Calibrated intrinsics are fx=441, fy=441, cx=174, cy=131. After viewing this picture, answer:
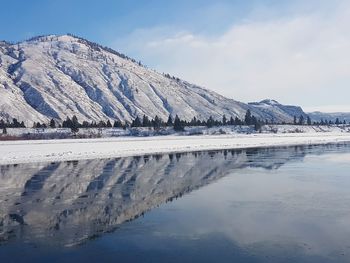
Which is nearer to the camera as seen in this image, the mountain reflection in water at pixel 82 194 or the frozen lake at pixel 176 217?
the frozen lake at pixel 176 217

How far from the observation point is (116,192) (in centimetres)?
2828

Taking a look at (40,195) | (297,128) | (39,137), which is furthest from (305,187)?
(297,128)

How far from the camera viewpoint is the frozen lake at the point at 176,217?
15273 millimetres

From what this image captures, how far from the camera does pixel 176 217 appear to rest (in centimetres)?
2058

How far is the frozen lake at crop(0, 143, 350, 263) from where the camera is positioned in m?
15.3

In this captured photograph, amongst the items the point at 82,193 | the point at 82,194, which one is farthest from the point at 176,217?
the point at 82,193

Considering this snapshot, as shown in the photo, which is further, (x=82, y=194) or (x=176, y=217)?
(x=82, y=194)

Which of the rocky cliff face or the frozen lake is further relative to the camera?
the rocky cliff face

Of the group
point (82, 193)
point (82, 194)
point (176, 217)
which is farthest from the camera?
point (82, 193)

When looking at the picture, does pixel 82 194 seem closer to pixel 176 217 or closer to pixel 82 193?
pixel 82 193

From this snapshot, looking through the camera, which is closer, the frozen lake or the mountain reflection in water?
the frozen lake

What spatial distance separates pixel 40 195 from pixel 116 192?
4.70m

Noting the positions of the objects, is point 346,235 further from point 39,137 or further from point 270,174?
point 39,137

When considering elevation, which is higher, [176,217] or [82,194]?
[82,194]
